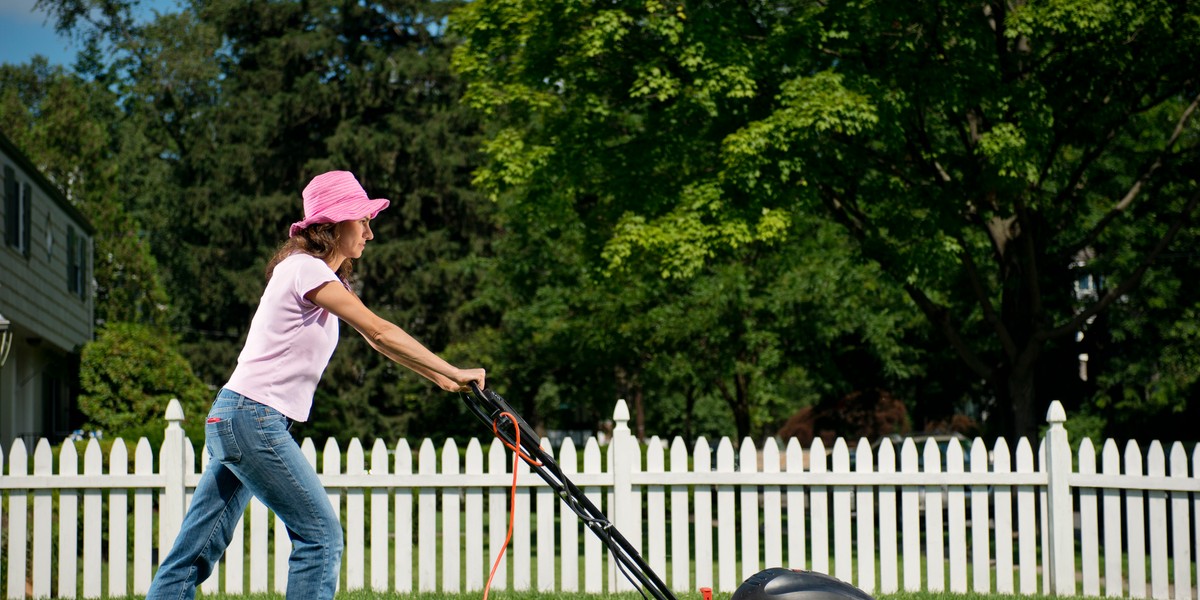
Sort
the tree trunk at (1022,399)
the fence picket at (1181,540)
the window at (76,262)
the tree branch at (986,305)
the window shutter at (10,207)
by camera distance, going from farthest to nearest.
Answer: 1. the window at (76,262)
2. the window shutter at (10,207)
3. the tree trunk at (1022,399)
4. the tree branch at (986,305)
5. the fence picket at (1181,540)

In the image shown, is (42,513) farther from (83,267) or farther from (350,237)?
(83,267)

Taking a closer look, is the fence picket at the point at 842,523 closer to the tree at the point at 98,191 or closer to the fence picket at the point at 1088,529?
the fence picket at the point at 1088,529

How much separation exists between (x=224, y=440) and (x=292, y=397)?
26 cm

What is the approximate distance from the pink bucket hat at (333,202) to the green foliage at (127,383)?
18.2 metres

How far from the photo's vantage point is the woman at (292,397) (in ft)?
13.0

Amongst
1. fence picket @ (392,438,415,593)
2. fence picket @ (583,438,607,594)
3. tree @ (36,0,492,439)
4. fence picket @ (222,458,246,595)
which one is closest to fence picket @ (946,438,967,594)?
fence picket @ (583,438,607,594)

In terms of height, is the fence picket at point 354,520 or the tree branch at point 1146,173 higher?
the tree branch at point 1146,173

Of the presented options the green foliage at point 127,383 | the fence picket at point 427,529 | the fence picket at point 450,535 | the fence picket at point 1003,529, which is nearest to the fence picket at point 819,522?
the fence picket at point 1003,529

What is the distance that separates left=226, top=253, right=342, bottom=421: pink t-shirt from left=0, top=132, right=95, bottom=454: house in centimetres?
1220

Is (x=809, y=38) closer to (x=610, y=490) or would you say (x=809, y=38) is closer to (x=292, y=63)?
(x=610, y=490)

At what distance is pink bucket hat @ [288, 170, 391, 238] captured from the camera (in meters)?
4.18

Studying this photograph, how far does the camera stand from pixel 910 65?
Result: 12.5 metres

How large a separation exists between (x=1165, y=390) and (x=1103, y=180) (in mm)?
7002

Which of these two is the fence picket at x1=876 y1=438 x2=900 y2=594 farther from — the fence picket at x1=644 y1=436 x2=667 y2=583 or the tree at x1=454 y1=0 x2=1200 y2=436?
the tree at x1=454 y1=0 x2=1200 y2=436
